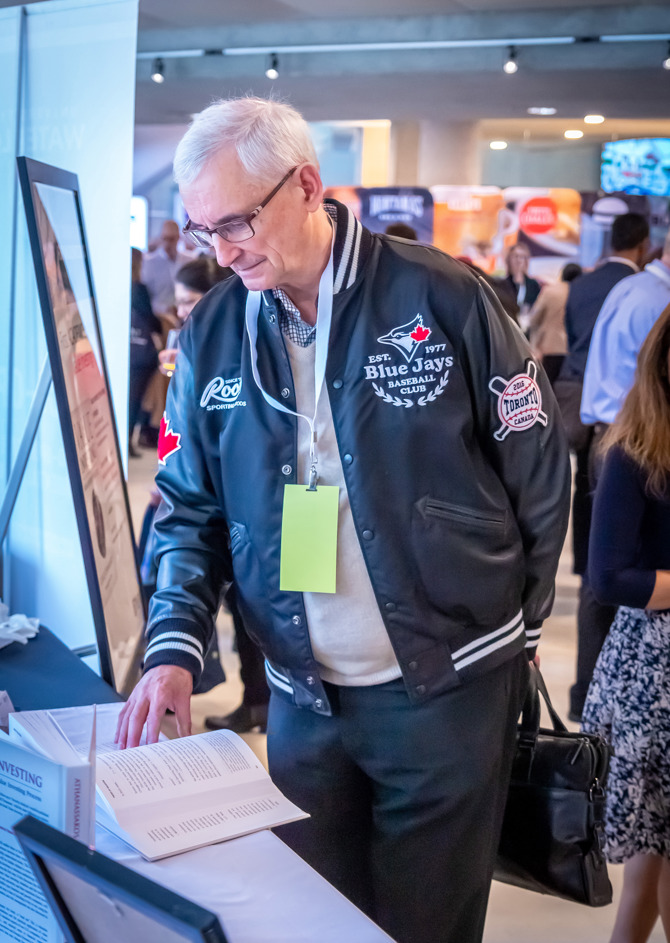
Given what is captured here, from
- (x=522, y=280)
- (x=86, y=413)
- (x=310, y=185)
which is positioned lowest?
(x=86, y=413)

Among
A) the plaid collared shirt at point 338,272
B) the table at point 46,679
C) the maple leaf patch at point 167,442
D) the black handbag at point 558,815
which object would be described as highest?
the plaid collared shirt at point 338,272

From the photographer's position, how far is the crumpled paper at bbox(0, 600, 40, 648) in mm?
1908

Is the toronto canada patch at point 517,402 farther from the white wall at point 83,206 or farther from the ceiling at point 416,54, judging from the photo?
the ceiling at point 416,54

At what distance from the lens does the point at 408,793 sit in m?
1.41

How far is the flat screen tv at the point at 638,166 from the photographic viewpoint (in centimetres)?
1090

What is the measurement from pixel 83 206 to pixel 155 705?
1.97 metres

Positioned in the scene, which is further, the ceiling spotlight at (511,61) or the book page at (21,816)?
the ceiling spotlight at (511,61)

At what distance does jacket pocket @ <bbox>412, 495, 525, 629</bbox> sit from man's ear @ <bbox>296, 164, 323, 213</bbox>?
42cm

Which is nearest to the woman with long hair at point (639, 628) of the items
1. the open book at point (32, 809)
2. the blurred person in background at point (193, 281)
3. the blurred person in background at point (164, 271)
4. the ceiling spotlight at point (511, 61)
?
the open book at point (32, 809)

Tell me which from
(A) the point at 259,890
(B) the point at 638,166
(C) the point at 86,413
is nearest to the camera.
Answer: (A) the point at 259,890

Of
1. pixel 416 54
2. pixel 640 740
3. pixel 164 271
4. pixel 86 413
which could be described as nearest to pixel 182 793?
pixel 640 740

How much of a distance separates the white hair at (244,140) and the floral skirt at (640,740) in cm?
113

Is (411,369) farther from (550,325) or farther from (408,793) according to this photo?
(550,325)

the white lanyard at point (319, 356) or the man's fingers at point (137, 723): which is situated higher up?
the white lanyard at point (319, 356)
